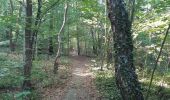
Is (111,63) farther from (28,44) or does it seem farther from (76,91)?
(28,44)

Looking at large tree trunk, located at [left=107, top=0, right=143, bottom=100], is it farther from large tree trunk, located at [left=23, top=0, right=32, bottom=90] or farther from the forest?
large tree trunk, located at [left=23, top=0, right=32, bottom=90]

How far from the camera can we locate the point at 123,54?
592 centimetres

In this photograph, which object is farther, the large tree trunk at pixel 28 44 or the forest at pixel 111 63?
the large tree trunk at pixel 28 44

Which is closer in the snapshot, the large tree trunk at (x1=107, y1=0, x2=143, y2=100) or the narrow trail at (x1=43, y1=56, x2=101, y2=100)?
the large tree trunk at (x1=107, y1=0, x2=143, y2=100)

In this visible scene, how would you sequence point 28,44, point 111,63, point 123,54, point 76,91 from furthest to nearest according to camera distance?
1. point 111,63
2. point 76,91
3. point 28,44
4. point 123,54

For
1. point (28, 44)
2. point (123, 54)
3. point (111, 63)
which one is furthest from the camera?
point (111, 63)

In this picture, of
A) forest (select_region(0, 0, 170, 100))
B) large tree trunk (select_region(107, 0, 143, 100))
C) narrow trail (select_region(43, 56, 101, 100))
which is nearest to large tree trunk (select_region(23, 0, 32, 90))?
forest (select_region(0, 0, 170, 100))

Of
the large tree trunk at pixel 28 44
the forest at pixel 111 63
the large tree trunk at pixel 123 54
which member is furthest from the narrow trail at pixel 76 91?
the large tree trunk at pixel 123 54

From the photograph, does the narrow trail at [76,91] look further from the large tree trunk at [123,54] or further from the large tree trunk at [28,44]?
the large tree trunk at [123,54]

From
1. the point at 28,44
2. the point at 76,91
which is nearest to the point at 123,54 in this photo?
the point at 28,44

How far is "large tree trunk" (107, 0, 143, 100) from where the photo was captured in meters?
5.86

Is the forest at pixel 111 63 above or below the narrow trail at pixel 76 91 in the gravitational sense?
above

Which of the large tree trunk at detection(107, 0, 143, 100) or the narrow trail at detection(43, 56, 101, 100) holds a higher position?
the large tree trunk at detection(107, 0, 143, 100)

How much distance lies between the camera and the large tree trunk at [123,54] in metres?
5.86
